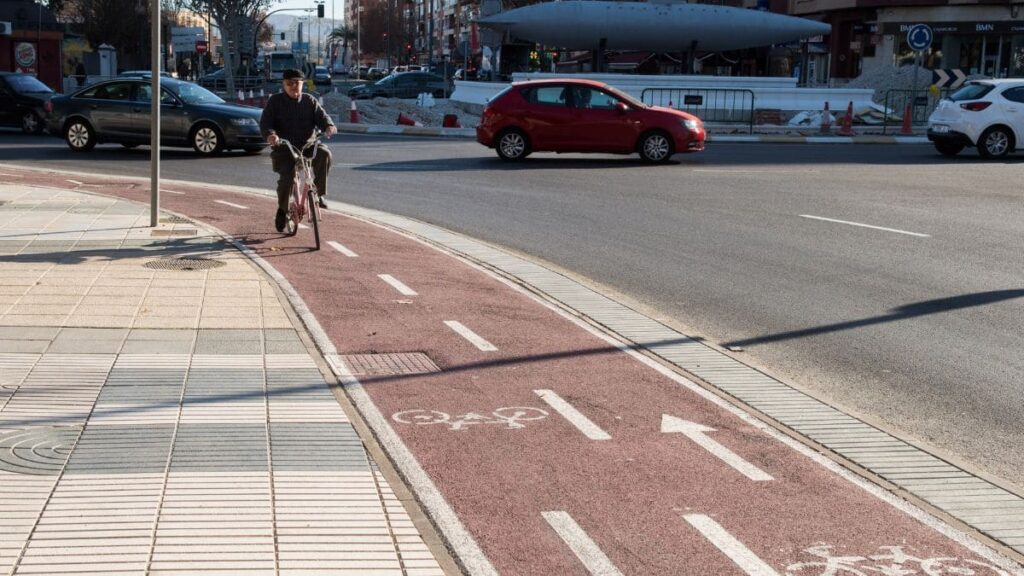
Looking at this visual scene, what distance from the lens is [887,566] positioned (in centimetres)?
444

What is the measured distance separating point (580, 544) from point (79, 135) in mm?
21755

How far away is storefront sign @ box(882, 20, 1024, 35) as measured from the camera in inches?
2260

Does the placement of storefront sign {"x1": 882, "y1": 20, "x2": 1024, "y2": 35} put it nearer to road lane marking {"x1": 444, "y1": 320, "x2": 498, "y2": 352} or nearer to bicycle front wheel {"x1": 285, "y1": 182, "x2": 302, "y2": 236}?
bicycle front wheel {"x1": 285, "y1": 182, "x2": 302, "y2": 236}

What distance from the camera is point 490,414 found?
6.33 m

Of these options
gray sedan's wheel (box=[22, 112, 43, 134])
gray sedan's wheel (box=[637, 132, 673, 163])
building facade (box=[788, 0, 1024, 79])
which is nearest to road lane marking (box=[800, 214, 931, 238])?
gray sedan's wheel (box=[637, 132, 673, 163])

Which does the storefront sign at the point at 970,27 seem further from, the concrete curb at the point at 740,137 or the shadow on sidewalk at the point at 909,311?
the shadow on sidewalk at the point at 909,311

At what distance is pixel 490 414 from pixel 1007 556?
260cm

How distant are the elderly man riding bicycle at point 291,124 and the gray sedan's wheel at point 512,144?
1117 cm

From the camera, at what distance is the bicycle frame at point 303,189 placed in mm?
11938

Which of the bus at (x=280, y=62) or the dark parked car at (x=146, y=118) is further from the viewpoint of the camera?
the bus at (x=280, y=62)

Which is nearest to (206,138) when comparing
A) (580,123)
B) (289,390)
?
(580,123)

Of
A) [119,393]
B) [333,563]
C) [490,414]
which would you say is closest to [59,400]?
[119,393]

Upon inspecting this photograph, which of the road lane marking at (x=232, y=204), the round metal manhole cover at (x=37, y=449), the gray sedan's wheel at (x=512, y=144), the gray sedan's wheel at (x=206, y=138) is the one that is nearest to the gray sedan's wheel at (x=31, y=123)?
the gray sedan's wheel at (x=206, y=138)

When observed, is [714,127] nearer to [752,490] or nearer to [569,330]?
[569,330]
